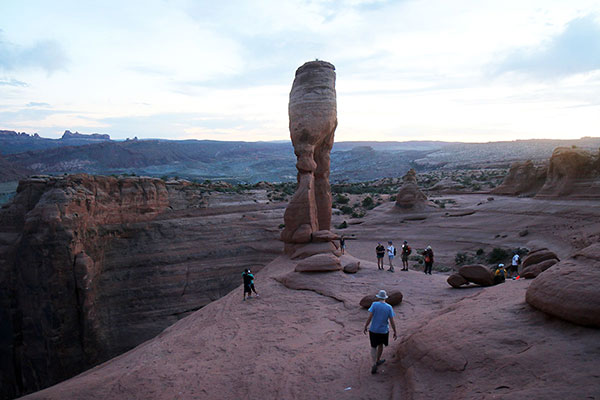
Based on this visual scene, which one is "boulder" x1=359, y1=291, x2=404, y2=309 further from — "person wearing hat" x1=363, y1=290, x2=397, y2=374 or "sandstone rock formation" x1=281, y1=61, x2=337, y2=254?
"sandstone rock formation" x1=281, y1=61, x2=337, y2=254

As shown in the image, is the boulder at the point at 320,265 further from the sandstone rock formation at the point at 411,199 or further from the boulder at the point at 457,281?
the sandstone rock formation at the point at 411,199

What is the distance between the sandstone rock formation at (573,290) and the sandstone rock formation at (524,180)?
96.1 ft

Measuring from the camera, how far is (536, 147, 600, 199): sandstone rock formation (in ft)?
75.2

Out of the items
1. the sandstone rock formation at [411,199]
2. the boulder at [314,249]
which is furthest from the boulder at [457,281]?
the sandstone rock formation at [411,199]

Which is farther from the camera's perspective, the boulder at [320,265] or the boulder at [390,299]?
the boulder at [320,265]

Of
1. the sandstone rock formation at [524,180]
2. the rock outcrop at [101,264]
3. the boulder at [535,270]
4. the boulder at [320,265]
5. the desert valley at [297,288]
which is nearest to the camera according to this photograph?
the desert valley at [297,288]

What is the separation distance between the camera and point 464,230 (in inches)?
1061

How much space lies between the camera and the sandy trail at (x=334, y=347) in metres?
5.43

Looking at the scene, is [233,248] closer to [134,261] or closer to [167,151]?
[134,261]

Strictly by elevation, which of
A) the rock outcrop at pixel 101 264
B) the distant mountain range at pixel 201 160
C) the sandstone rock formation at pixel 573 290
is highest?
the distant mountain range at pixel 201 160

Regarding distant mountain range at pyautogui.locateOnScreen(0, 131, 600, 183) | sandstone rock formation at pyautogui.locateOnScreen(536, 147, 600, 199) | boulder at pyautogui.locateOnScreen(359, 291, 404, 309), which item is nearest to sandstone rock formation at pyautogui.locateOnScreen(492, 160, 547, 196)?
sandstone rock formation at pyautogui.locateOnScreen(536, 147, 600, 199)

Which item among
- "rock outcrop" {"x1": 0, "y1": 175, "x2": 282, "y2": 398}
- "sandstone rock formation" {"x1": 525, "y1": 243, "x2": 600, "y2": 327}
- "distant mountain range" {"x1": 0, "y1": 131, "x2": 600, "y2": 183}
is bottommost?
"rock outcrop" {"x1": 0, "y1": 175, "x2": 282, "y2": 398}

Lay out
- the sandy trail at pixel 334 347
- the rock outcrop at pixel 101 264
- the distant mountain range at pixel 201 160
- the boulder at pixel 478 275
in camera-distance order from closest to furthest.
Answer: the sandy trail at pixel 334 347 < the boulder at pixel 478 275 < the rock outcrop at pixel 101 264 < the distant mountain range at pixel 201 160

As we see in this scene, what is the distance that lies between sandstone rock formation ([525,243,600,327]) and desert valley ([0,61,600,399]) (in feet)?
0.11
